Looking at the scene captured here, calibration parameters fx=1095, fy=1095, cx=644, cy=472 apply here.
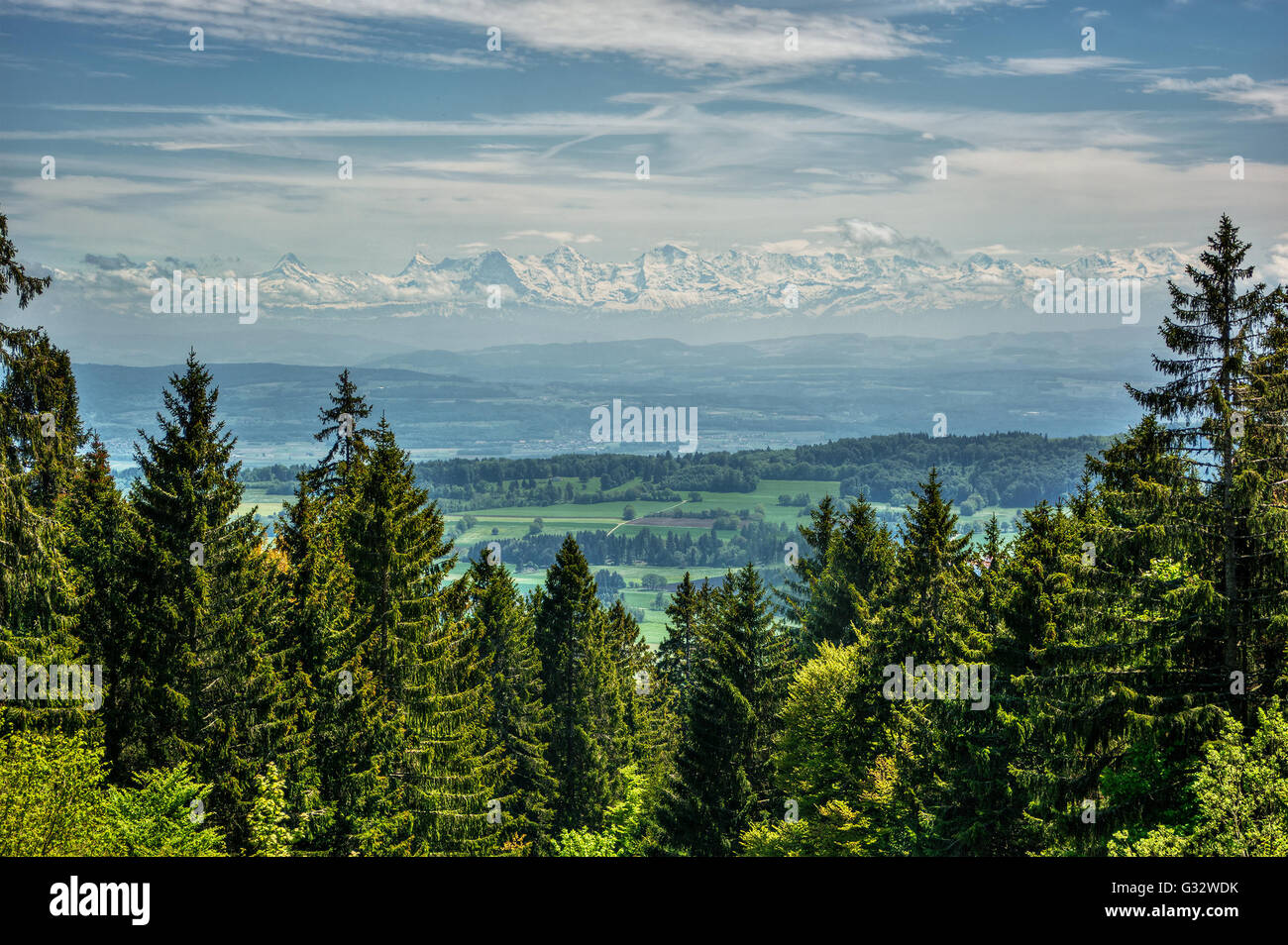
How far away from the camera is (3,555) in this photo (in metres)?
18.7

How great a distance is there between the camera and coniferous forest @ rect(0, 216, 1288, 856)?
19594 millimetres

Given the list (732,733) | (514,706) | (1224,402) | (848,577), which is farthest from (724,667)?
(1224,402)

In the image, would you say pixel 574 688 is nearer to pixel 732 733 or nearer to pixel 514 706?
pixel 514 706

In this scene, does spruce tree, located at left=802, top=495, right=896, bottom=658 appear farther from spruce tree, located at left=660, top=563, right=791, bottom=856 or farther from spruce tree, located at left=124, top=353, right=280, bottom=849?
spruce tree, located at left=124, top=353, right=280, bottom=849

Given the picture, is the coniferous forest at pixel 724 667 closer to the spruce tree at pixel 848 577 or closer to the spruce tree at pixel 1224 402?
the spruce tree at pixel 1224 402

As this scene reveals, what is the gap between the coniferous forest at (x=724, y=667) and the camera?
19594 mm

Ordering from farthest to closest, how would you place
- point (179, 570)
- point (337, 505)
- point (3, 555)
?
point (337, 505) → point (179, 570) → point (3, 555)

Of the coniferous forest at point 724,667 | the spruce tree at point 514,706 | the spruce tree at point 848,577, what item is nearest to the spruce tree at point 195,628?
the coniferous forest at point 724,667

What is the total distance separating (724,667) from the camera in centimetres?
3550

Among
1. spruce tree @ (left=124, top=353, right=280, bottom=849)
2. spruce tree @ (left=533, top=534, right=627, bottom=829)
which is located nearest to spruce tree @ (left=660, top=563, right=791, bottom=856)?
spruce tree @ (left=533, top=534, right=627, bottom=829)

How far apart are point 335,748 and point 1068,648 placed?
Answer: 17.2 m

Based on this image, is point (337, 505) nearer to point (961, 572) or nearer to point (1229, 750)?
point (961, 572)

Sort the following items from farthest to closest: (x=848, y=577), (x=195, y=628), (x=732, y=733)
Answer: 1. (x=848, y=577)
2. (x=732, y=733)
3. (x=195, y=628)
